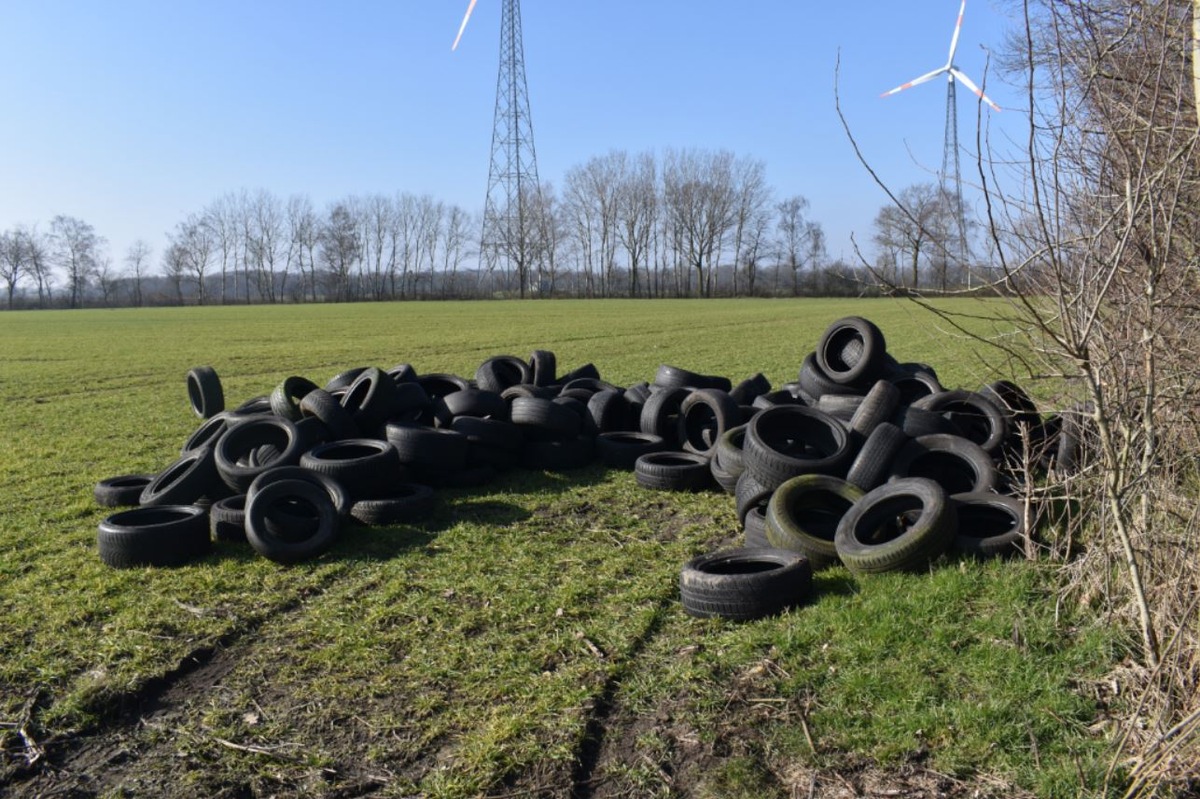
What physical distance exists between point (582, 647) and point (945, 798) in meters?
2.31

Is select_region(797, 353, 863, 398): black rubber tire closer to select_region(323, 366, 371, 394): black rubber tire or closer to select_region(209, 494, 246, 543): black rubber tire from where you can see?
select_region(323, 366, 371, 394): black rubber tire

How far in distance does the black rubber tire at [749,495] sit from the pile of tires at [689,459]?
0.02 m

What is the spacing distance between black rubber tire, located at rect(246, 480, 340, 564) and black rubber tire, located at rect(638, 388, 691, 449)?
4.25 metres

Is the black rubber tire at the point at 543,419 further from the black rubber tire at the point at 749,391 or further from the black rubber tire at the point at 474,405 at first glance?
the black rubber tire at the point at 749,391

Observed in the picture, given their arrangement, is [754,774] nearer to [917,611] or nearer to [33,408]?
[917,611]

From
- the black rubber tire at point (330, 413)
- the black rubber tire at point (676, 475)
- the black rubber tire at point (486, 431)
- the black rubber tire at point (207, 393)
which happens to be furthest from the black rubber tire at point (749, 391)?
the black rubber tire at point (207, 393)

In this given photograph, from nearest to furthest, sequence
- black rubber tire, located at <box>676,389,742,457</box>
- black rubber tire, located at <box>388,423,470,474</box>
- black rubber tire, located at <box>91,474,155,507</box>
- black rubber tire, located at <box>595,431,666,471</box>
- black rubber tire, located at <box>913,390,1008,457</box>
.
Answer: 1. black rubber tire, located at <box>913,390,1008,457</box>
2. black rubber tire, located at <box>91,474,155,507</box>
3. black rubber tire, located at <box>388,423,470,474</box>
4. black rubber tire, located at <box>676,389,742,457</box>
5. black rubber tire, located at <box>595,431,666,471</box>

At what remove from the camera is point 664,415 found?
10773mm

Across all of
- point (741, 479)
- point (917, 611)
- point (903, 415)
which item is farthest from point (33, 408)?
point (917, 611)

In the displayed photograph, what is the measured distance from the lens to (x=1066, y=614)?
4.95m

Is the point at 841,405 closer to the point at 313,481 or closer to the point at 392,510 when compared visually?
the point at 392,510

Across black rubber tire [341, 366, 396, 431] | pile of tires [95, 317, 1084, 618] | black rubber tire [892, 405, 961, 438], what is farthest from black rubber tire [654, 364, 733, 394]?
black rubber tire [341, 366, 396, 431]

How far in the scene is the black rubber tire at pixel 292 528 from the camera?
279 inches

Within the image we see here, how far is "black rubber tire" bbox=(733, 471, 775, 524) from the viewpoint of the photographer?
7602mm
